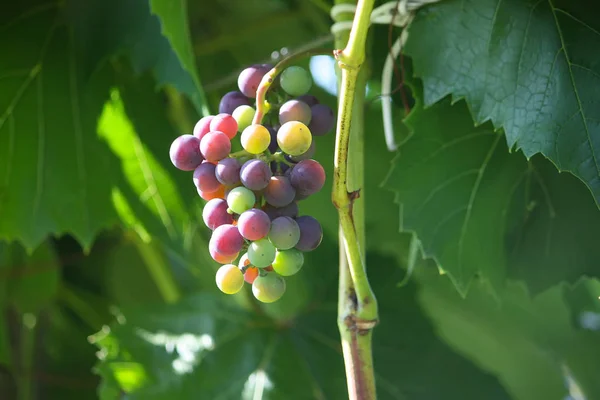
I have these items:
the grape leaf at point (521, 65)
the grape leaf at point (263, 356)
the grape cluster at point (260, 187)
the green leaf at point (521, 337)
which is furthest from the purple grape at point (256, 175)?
the green leaf at point (521, 337)

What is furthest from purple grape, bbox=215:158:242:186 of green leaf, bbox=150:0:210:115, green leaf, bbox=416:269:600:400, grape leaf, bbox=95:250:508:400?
green leaf, bbox=416:269:600:400

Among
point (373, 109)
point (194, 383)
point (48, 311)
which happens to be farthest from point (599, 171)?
point (48, 311)

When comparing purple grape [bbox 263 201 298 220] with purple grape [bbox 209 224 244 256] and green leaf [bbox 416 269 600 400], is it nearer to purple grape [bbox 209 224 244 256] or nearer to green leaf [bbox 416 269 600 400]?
purple grape [bbox 209 224 244 256]

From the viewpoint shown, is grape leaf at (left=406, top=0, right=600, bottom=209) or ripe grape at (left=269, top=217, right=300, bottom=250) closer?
ripe grape at (left=269, top=217, right=300, bottom=250)

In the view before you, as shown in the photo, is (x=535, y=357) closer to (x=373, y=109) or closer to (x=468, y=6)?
(x=373, y=109)

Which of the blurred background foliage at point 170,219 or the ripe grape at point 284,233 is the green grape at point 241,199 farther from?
the blurred background foliage at point 170,219

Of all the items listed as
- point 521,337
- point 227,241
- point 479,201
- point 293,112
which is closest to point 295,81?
point 293,112

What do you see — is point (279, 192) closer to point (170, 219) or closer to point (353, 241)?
point (353, 241)
